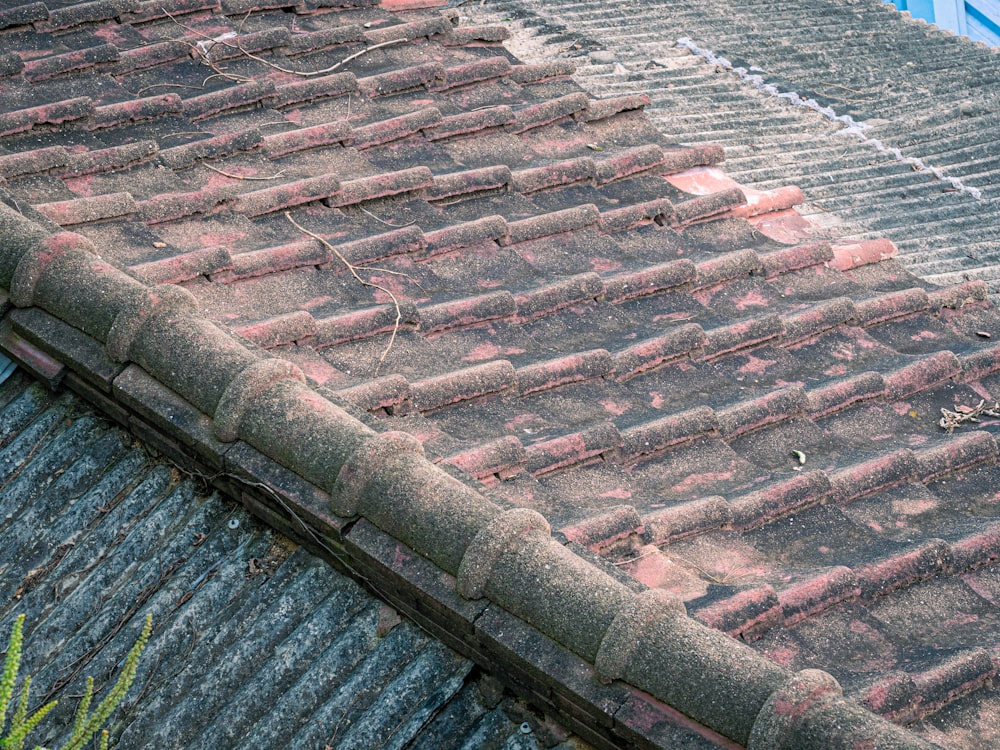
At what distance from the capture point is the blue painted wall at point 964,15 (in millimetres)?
12875

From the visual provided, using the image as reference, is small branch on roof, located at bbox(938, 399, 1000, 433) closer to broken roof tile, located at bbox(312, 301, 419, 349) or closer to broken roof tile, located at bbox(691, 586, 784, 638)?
broken roof tile, located at bbox(691, 586, 784, 638)

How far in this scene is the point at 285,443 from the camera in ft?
11.0

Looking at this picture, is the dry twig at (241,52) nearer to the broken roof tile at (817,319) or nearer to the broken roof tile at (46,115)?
the broken roof tile at (46,115)

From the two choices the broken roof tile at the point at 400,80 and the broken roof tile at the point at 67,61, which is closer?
the broken roof tile at the point at 67,61

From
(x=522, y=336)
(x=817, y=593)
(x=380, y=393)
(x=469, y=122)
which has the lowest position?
(x=817, y=593)

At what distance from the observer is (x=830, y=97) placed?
836 cm

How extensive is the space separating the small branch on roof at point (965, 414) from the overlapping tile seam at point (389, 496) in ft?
7.96

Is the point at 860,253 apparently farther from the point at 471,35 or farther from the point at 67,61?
the point at 67,61

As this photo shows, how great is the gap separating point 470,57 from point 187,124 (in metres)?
1.79

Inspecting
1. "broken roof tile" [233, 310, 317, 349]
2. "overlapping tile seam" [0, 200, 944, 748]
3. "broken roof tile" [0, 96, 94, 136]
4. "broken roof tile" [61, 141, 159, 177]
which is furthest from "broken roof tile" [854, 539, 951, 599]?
"broken roof tile" [0, 96, 94, 136]

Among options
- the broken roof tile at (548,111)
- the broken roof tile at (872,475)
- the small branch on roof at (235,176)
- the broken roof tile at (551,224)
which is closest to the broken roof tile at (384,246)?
the broken roof tile at (551,224)

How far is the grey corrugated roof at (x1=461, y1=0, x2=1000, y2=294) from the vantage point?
696cm

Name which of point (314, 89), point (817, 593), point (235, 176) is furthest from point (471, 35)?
point (817, 593)

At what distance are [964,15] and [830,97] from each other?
19.0ft
